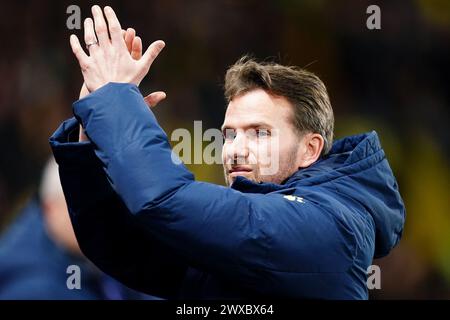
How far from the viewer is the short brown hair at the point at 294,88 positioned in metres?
2.33

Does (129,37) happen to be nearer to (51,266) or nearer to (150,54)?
(150,54)

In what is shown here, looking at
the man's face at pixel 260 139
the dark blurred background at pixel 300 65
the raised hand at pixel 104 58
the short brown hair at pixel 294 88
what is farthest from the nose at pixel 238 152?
the dark blurred background at pixel 300 65

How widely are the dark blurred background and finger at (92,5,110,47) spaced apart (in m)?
2.86

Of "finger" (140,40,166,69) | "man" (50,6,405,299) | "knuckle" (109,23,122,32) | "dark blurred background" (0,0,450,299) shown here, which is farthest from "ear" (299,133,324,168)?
"dark blurred background" (0,0,450,299)

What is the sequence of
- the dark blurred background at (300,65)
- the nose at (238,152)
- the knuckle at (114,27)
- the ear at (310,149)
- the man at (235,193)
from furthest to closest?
the dark blurred background at (300,65), the ear at (310,149), the nose at (238,152), the knuckle at (114,27), the man at (235,193)

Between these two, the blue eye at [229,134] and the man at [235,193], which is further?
the blue eye at [229,134]

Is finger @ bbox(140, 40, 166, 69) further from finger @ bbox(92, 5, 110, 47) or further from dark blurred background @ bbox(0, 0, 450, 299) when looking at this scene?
dark blurred background @ bbox(0, 0, 450, 299)

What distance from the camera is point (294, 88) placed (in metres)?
2.34

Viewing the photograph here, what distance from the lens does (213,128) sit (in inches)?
191

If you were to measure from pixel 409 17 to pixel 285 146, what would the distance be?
326 centimetres

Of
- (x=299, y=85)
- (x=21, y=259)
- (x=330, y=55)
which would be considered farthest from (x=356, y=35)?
(x=299, y=85)

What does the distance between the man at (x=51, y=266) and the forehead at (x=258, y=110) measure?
1378mm

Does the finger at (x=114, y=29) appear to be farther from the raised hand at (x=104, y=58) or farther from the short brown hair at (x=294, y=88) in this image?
the short brown hair at (x=294, y=88)
